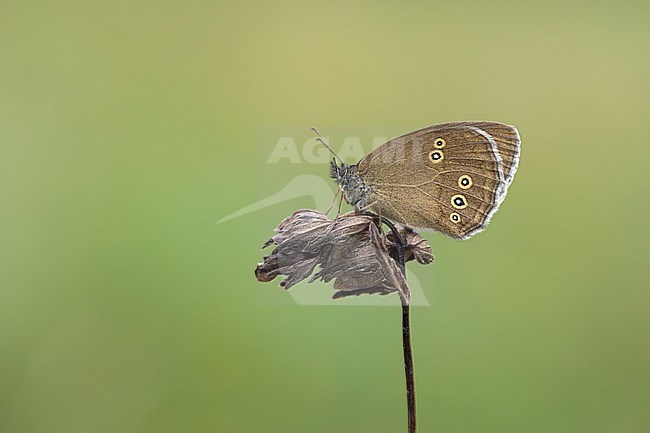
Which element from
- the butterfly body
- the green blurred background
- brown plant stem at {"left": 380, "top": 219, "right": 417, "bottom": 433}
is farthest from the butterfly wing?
the green blurred background

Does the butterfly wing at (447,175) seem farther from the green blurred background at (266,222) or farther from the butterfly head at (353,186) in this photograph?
the green blurred background at (266,222)

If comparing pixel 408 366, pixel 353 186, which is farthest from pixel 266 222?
pixel 408 366

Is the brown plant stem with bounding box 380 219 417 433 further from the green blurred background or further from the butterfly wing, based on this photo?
the green blurred background

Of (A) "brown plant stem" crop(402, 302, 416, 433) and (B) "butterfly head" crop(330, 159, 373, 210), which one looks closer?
(A) "brown plant stem" crop(402, 302, 416, 433)

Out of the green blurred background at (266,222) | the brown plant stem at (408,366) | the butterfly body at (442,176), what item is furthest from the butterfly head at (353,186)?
the green blurred background at (266,222)

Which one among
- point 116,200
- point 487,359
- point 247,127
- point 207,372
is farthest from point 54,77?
point 487,359

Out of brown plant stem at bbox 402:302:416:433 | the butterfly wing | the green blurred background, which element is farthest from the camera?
the green blurred background

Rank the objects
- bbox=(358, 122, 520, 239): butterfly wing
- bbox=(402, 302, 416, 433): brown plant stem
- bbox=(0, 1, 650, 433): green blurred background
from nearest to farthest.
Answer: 1. bbox=(402, 302, 416, 433): brown plant stem
2. bbox=(358, 122, 520, 239): butterfly wing
3. bbox=(0, 1, 650, 433): green blurred background

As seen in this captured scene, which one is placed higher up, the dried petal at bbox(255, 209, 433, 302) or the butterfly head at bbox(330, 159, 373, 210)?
the butterfly head at bbox(330, 159, 373, 210)

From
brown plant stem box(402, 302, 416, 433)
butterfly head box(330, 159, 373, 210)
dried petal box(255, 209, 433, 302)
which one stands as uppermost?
butterfly head box(330, 159, 373, 210)
